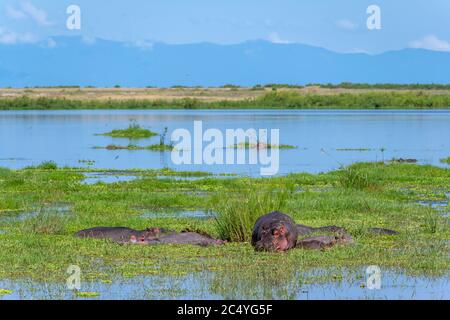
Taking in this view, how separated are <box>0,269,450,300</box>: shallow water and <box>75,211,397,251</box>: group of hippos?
5.38 feet

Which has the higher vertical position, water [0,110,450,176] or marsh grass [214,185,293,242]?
marsh grass [214,185,293,242]

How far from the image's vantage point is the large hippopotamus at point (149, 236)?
14.5 m

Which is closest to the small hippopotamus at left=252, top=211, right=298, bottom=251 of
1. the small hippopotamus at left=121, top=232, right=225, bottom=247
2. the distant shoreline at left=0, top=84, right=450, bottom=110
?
the small hippopotamus at left=121, top=232, right=225, bottom=247

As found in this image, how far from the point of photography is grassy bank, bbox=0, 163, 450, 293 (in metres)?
12.7

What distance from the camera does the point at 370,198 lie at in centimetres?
2003

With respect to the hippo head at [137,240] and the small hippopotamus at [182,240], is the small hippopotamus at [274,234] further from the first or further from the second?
the hippo head at [137,240]

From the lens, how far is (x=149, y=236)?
580 inches

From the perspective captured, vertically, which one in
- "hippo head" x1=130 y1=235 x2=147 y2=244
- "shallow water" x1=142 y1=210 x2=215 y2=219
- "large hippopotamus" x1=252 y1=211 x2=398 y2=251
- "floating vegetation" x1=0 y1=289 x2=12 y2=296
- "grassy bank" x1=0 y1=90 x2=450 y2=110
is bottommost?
"grassy bank" x1=0 y1=90 x2=450 y2=110

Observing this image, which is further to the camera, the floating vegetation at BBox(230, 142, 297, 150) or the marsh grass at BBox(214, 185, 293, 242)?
the floating vegetation at BBox(230, 142, 297, 150)

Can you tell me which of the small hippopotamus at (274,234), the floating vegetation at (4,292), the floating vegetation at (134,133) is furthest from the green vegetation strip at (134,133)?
the floating vegetation at (4,292)

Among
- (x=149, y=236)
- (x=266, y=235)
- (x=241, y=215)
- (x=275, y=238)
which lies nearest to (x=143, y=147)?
(x=149, y=236)

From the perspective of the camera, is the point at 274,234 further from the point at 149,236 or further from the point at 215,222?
the point at 215,222

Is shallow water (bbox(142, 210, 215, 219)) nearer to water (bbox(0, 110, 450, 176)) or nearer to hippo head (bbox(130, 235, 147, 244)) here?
hippo head (bbox(130, 235, 147, 244))

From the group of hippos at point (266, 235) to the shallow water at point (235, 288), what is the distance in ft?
5.38
